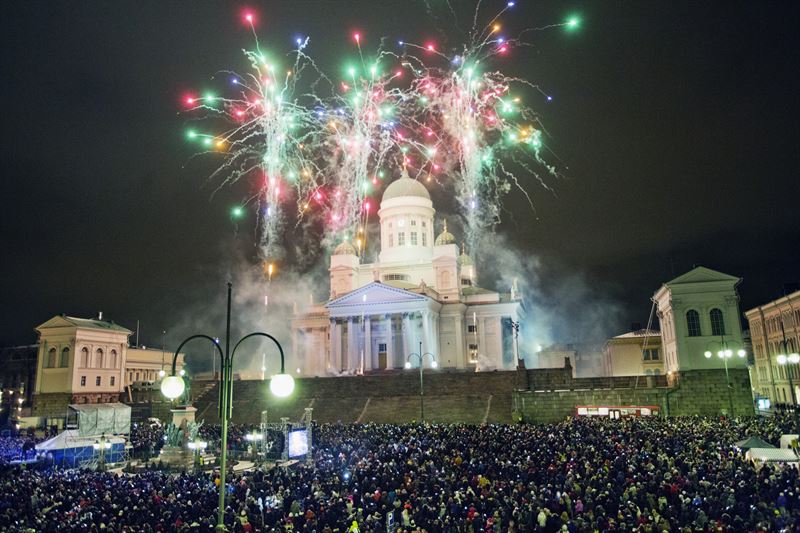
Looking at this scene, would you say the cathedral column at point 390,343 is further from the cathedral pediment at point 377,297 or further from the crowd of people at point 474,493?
the crowd of people at point 474,493

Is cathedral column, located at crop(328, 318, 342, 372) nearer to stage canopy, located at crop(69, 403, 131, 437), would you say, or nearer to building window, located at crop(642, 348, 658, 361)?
stage canopy, located at crop(69, 403, 131, 437)

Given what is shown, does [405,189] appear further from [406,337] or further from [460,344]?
[460,344]

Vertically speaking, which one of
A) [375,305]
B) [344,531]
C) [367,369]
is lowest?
[344,531]

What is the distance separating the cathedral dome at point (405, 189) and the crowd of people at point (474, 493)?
4737 cm

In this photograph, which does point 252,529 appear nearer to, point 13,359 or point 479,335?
point 479,335

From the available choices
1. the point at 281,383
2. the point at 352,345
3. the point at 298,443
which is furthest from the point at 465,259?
the point at 281,383

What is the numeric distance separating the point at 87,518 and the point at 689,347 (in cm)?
4342

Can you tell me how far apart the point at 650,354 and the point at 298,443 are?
53075 mm

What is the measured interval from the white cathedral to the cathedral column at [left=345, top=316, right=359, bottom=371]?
101 millimetres

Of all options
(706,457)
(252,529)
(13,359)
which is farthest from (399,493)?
(13,359)

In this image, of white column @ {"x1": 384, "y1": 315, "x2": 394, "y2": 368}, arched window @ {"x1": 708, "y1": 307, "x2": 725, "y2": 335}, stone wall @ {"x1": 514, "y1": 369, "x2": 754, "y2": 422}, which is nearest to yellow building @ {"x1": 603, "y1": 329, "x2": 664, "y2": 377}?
arched window @ {"x1": 708, "y1": 307, "x2": 725, "y2": 335}

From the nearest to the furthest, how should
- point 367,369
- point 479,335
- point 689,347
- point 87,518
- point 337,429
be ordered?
point 87,518 → point 337,429 → point 689,347 → point 367,369 → point 479,335

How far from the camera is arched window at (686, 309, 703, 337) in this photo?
46.3 m

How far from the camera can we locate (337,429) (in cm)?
3200
